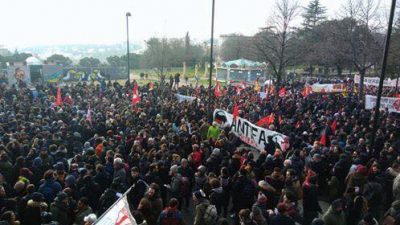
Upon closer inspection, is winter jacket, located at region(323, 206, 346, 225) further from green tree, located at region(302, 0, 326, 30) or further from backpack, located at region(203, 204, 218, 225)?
green tree, located at region(302, 0, 326, 30)

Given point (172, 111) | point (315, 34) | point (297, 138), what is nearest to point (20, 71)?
point (172, 111)

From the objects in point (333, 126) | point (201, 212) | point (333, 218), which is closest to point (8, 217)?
point (201, 212)

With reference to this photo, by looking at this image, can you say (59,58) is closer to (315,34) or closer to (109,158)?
(315,34)

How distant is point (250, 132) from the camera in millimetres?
13359

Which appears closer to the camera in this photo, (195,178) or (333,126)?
(195,178)

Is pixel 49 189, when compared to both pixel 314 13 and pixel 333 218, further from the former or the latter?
pixel 314 13

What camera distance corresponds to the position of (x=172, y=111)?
16734mm

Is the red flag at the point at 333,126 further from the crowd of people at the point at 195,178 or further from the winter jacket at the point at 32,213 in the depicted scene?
the winter jacket at the point at 32,213

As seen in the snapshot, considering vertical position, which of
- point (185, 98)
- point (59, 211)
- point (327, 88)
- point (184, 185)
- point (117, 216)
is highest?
point (117, 216)

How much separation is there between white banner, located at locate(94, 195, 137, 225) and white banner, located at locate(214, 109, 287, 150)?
7980mm

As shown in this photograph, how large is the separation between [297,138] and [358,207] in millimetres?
4841

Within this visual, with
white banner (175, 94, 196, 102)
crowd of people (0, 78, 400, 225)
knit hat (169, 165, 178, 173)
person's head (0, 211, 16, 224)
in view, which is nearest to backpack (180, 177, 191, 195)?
crowd of people (0, 78, 400, 225)

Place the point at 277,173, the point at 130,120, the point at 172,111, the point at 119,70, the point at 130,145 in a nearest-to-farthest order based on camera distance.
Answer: the point at 277,173 < the point at 130,145 < the point at 130,120 < the point at 172,111 < the point at 119,70

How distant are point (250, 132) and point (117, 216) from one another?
9.71 m
